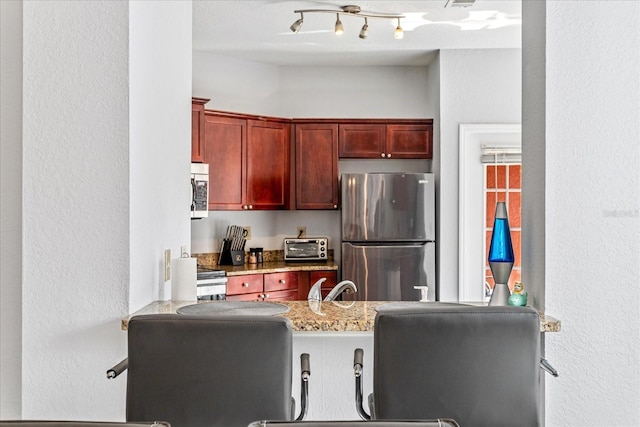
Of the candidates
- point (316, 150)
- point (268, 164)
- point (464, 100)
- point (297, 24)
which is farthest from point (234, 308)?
point (464, 100)

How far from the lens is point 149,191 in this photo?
2.43 meters

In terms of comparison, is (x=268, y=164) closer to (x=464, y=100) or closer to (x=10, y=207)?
(x=464, y=100)

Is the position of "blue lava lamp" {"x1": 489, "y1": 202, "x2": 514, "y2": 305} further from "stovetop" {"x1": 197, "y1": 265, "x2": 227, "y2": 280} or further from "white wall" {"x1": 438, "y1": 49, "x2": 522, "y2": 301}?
"white wall" {"x1": 438, "y1": 49, "x2": 522, "y2": 301}

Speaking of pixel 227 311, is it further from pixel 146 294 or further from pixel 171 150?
pixel 171 150

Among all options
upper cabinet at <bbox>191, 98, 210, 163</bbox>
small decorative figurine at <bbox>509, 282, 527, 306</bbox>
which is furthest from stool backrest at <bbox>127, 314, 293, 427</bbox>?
upper cabinet at <bbox>191, 98, 210, 163</bbox>

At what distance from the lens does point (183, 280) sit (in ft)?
8.45

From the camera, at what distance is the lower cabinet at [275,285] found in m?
4.75

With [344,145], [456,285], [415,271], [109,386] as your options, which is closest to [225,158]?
[344,145]

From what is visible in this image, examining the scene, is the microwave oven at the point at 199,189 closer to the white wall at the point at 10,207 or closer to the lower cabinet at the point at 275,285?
the lower cabinet at the point at 275,285

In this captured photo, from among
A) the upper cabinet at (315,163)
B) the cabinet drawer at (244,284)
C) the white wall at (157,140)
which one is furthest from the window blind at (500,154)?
the white wall at (157,140)

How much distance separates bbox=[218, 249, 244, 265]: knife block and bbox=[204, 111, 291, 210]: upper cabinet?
37cm

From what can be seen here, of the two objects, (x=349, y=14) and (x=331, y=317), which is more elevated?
(x=349, y=14)

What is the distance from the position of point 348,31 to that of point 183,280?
2686mm
